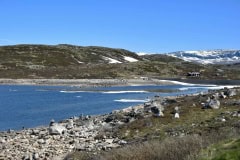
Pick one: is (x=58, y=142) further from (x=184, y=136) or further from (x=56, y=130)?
(x=184, y=136)

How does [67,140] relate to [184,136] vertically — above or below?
below

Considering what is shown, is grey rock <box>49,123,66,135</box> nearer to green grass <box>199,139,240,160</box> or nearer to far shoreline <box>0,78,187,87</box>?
green grass <box>199,139,240,160</box>

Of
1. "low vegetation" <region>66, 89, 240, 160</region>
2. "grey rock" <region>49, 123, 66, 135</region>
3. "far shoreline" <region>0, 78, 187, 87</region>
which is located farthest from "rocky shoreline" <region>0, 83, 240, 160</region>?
"far shoreline" <region>0, 78, 187, 87</region>

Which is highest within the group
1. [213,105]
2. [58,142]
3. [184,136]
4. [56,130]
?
[213,105]

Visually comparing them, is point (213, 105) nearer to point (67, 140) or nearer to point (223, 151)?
point (67, 140)

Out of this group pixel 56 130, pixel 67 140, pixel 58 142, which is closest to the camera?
pixel 58 142

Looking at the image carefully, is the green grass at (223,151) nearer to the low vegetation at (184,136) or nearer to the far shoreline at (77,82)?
the low vegetation at (184,136)

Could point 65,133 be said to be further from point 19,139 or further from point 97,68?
point 97,68

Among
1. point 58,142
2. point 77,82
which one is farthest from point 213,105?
point 77,82

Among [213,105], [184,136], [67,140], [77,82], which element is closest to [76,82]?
[77,82]

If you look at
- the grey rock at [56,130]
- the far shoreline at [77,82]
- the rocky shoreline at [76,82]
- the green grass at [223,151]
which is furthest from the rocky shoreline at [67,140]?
the rocky shoreline at [76,82]

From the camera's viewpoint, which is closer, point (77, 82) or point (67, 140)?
point (67, 140)

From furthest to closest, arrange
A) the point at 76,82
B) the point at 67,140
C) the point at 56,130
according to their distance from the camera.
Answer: the point at 76,82 → the point at 56,130 → the point at 67,140

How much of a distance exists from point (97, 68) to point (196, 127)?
13963 cm
